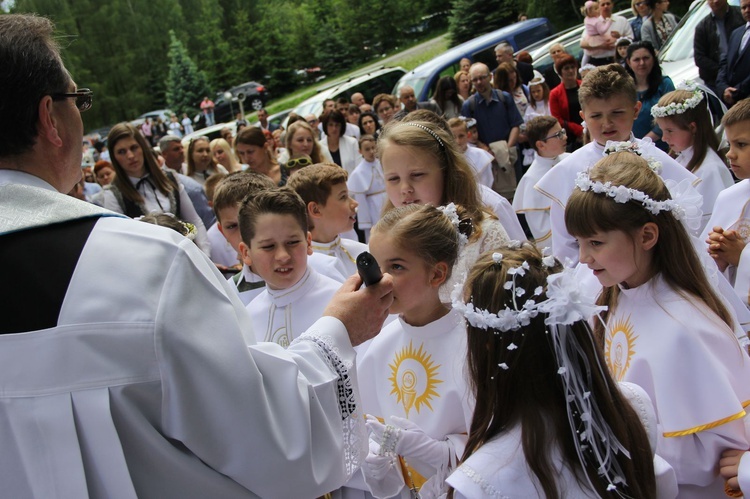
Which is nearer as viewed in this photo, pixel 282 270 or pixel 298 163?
pixel 282 270

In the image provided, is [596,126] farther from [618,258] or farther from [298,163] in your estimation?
[298,163]

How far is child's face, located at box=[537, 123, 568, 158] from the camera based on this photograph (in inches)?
251

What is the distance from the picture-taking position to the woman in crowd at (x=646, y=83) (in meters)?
6.89

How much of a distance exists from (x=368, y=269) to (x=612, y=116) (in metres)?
2.73

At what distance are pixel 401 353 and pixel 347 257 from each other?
168 cm

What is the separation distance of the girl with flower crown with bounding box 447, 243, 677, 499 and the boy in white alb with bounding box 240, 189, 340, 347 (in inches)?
57.5

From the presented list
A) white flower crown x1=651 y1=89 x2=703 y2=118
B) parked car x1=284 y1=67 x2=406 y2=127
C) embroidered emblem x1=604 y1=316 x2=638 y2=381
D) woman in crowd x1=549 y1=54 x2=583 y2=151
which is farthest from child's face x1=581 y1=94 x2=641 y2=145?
parked car x1=284 y1=67 x2=406 y2=127

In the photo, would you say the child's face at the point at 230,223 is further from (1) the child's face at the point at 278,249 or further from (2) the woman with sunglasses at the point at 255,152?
(2) the woman with sunglasses at the point at 255,152

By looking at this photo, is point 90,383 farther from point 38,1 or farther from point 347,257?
point 38,1

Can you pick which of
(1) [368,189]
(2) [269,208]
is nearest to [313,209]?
(2) [269,208]

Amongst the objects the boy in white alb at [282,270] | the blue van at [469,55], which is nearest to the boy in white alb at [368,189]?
the boy in white alb at [282,270]

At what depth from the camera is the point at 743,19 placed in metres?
8.25

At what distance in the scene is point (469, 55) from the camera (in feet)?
56.5

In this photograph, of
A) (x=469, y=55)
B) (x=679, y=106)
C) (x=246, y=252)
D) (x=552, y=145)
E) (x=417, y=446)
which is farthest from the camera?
(x=469, y=55)
